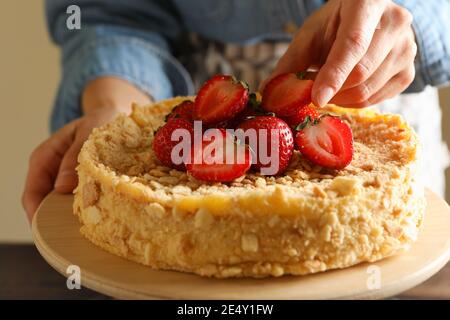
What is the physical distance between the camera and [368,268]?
1006 mm

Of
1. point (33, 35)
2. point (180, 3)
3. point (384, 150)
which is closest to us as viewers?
point (384, 150)

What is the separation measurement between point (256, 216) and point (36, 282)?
50.7 inches

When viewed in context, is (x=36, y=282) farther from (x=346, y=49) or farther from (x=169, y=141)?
(x=346, y=49)

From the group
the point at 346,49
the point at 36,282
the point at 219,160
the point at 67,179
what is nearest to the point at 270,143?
the point at 219,160

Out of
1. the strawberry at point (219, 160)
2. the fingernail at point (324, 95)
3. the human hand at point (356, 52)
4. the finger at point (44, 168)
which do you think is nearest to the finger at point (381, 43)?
the human hand at point (356, 52)

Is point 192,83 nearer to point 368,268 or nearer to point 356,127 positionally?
point 356,127

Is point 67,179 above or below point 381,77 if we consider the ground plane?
below

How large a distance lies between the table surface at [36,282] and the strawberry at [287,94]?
0.63 meters

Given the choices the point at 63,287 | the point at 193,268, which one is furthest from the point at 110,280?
the point at 63,287

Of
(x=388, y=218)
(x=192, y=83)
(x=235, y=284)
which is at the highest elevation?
(x=192, y=83)

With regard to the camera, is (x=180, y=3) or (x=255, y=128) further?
(x=180, y=3)

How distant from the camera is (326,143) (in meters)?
1.13

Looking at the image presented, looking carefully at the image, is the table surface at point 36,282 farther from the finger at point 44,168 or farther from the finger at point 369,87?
the finger at point 369,87

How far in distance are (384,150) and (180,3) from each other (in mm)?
887
